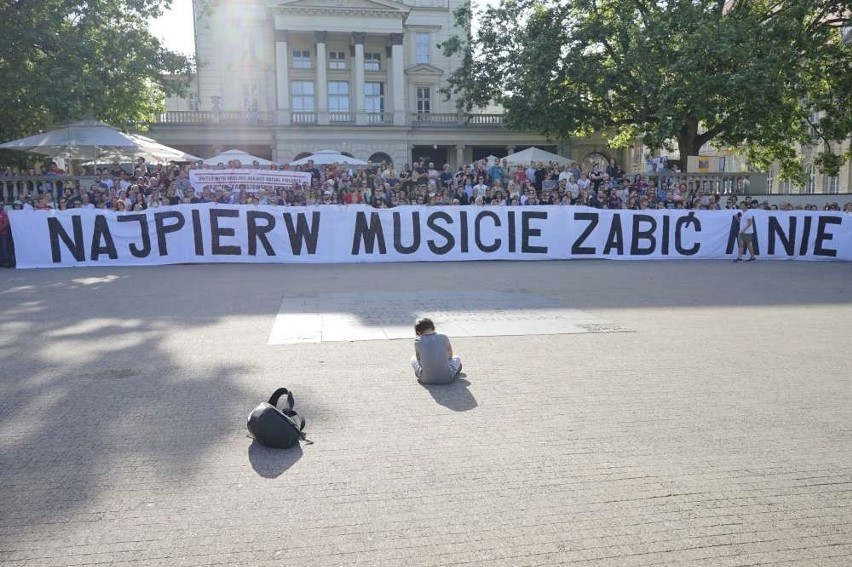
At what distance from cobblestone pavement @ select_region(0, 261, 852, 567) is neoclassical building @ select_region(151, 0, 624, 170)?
40.2m

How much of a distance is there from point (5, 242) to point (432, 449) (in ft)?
52.9

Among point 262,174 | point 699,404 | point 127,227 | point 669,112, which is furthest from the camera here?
point 669,112

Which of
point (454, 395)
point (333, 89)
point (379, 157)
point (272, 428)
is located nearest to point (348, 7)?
point (333, 89)

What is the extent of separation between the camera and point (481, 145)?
5206 cm

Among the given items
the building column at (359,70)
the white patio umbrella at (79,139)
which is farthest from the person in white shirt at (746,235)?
the building column at (359,70)

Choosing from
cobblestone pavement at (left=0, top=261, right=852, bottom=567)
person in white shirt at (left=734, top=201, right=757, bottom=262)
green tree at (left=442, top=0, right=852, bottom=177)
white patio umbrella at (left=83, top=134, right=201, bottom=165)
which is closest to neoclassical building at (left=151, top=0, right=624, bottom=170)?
green tree at (left=442, top=0, right=852, bottom=177)

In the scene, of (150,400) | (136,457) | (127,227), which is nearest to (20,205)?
(127,227)

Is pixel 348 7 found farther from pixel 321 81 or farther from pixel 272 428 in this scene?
pixel 272 428

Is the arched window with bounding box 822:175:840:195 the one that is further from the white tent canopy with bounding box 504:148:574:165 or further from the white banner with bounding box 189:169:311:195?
the white banner with bounding box 189:169:311:195

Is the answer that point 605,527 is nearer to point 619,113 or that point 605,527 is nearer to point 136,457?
point 136,457

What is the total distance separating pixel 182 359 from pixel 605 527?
17.3ft

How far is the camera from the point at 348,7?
160ft

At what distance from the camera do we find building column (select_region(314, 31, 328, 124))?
48844 millimetres

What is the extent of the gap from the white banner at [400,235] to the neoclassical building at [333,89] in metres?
29.4
